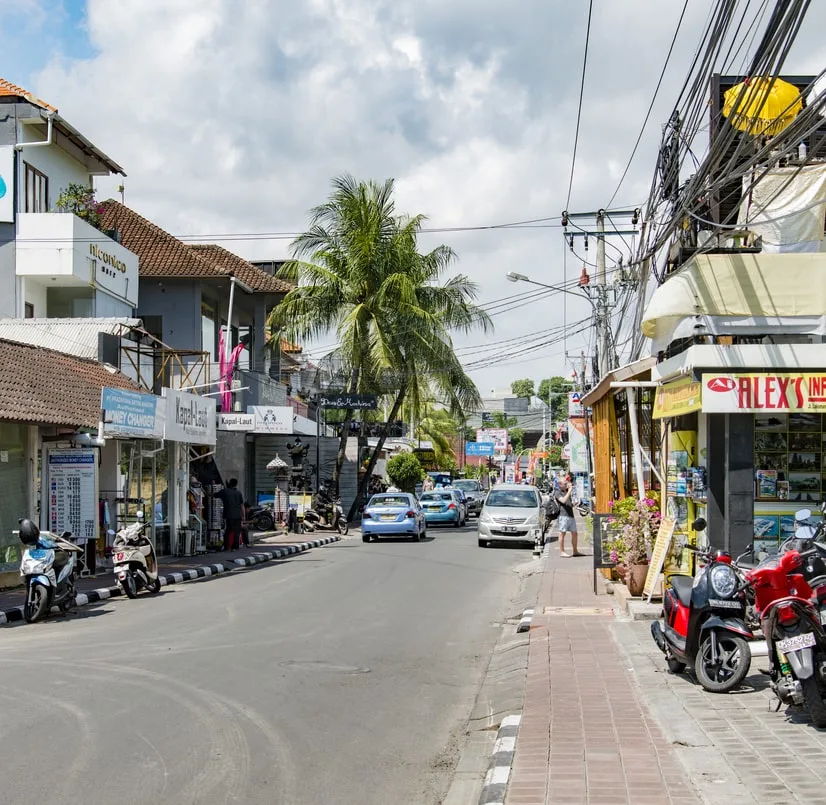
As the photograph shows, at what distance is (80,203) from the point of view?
89.4ft

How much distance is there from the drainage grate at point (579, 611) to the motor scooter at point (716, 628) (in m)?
4.69

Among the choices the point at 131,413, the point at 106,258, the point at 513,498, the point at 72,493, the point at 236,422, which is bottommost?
the point at 513,498

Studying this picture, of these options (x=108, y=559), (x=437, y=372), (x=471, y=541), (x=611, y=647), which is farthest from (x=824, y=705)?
(x=437, y=372)

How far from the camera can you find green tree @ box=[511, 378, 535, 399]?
131750mm

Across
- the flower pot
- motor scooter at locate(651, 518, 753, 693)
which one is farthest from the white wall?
motor scooter at locate(651, 518, 753, 693)

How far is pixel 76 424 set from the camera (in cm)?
1792

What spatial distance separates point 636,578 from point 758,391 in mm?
3763

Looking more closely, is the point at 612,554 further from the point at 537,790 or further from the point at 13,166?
the point at 13,166

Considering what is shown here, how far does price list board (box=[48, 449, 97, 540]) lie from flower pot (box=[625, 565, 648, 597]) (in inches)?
394

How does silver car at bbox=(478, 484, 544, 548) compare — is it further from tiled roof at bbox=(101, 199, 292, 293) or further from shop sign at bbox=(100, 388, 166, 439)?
tiled roof at bbox=(101, 199, 292, 293)

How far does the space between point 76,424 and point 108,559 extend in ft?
12.0

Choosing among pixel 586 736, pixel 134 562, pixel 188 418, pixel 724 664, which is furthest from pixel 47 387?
pixel 586 736

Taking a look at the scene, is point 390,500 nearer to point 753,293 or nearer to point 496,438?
point 753,293

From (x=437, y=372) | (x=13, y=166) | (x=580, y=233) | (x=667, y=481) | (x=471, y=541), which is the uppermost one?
(x=13, y=166)
